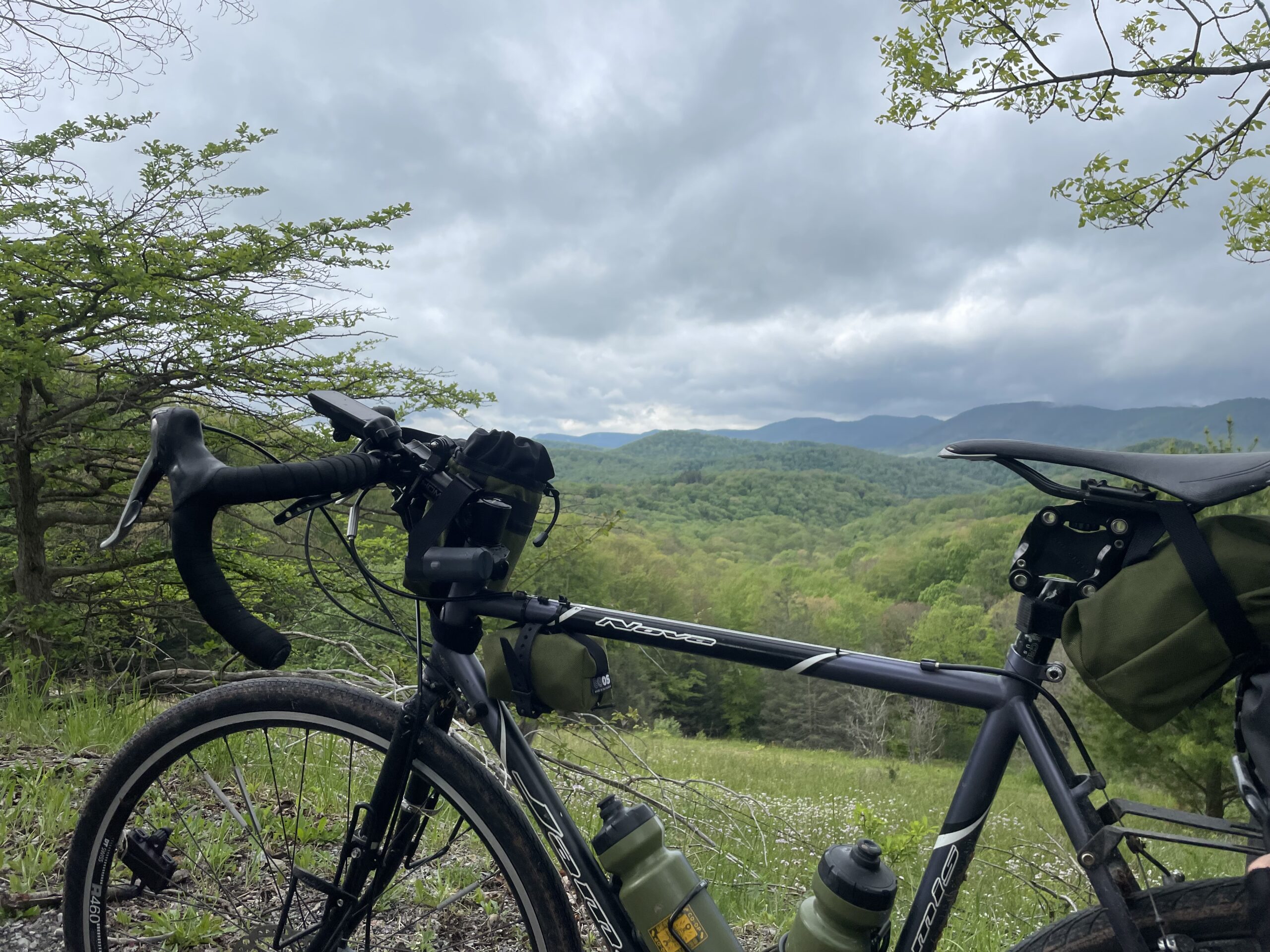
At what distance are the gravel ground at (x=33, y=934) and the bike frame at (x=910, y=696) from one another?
5.85 feet

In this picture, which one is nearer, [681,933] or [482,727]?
[681,933]

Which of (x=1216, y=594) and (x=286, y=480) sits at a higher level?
(x=286, y=480)

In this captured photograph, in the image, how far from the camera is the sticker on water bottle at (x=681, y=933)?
140 centimetres

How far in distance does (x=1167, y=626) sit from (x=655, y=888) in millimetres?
1029

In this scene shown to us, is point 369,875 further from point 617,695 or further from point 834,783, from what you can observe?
point 617,695

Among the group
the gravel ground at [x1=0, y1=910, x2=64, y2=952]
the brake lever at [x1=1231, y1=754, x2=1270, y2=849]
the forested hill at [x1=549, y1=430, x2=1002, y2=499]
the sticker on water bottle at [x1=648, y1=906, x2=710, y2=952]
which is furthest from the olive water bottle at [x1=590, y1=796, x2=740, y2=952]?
the forested hill at [x1=549, y1=430, x2=1002, y2=499]

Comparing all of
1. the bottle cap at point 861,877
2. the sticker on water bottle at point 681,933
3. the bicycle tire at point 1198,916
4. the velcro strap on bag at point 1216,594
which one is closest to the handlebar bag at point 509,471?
the sticker on water bottle at point 681,933

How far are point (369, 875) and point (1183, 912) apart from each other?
1.59 metres

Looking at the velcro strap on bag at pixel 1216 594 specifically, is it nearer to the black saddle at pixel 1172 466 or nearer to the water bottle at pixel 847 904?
the black saddle at pixel 1172 466

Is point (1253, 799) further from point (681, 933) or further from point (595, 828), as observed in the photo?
point (595, 828)

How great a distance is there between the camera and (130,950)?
6.80 ft

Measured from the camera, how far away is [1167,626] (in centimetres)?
113

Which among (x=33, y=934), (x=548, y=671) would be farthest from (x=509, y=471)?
(x=33, y=934)

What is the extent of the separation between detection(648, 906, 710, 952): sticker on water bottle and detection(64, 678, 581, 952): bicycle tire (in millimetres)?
210
